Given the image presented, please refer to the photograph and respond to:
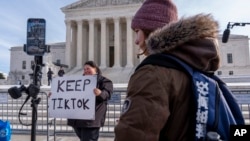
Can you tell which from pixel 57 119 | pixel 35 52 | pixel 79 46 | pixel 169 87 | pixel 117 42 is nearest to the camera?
pixel 169 87

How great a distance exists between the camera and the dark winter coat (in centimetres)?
461

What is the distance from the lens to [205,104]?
1.29 meters

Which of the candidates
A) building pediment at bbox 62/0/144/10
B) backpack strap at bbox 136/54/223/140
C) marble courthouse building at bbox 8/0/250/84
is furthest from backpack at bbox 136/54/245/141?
building pediment at bbox 62/0/144/10

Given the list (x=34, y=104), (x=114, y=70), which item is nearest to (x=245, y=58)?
(x=114, y=70)

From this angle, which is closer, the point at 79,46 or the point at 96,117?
the point at 96,117

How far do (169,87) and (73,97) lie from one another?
391 centimetres

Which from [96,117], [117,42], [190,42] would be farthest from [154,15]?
[117,42]

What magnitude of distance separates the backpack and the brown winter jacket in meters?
0.03

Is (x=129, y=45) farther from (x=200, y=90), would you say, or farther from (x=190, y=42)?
(x=200, y=90)

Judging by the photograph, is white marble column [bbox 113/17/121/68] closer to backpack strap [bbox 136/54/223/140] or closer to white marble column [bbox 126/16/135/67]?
white marble column [bbox 126/16/135/67]

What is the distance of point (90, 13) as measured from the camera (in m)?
49.6

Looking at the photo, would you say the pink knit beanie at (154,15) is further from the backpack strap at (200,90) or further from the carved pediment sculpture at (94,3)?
the carved pediment sculpture at (94,3)

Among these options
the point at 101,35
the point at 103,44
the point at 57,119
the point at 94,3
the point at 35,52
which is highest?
the point at 94,3

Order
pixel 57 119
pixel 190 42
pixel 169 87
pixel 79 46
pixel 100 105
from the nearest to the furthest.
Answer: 1. pixel 169 87
2. pixel 190 42
3. pixel 100 105
4. pixel 57 119
5. pixel 79 46
